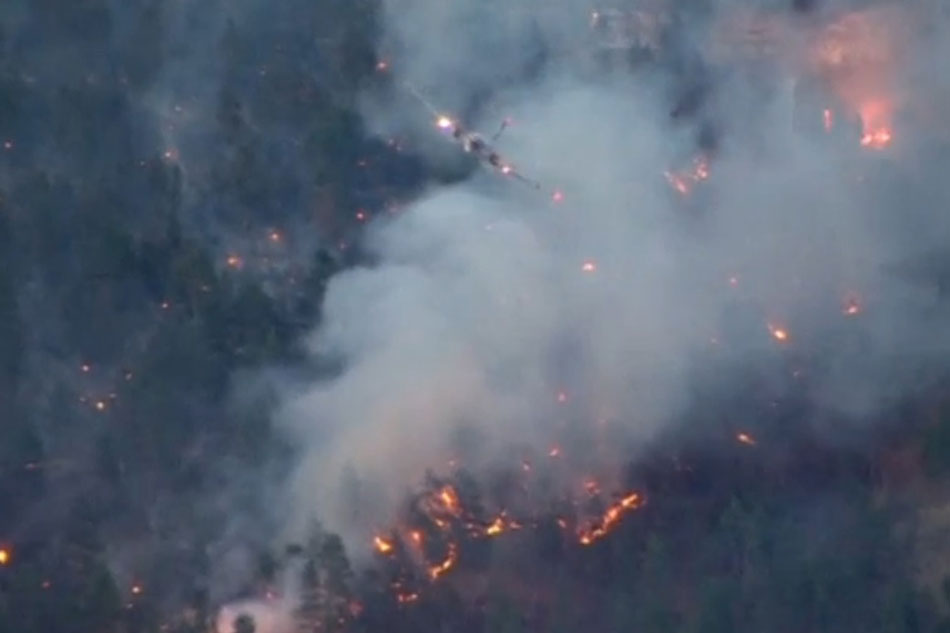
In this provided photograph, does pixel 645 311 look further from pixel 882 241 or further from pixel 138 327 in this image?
pixel 138 327

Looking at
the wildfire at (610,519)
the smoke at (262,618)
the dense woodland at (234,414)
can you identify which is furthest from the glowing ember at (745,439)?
the smoke at (262,618)

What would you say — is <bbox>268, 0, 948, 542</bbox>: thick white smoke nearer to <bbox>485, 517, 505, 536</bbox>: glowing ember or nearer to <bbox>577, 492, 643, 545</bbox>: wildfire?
<bbox>577, 492, 643, 545</bbox>: wildfire

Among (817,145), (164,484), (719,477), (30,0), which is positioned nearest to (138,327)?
(164,484)

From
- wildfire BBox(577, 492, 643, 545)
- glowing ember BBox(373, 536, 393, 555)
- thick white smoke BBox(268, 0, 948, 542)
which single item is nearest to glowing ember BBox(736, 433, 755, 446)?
thick white smoke BBox(268, 0, 948, 542)

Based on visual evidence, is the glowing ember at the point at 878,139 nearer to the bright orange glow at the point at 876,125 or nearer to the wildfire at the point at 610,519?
the bright orange glow at the point at 876,125

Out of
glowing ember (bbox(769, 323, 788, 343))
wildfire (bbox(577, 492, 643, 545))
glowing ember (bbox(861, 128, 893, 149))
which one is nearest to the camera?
wildfire (bbox(577, 492, 643, 545))

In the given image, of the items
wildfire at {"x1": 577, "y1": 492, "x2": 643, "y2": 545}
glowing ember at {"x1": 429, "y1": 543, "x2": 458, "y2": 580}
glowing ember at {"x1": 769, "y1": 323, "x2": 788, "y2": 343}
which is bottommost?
glowing ember at {"x1": 429, "y1": 543, "x2": 458, "y2": 580}

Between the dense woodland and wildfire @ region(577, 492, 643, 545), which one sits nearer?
the dense woodland
